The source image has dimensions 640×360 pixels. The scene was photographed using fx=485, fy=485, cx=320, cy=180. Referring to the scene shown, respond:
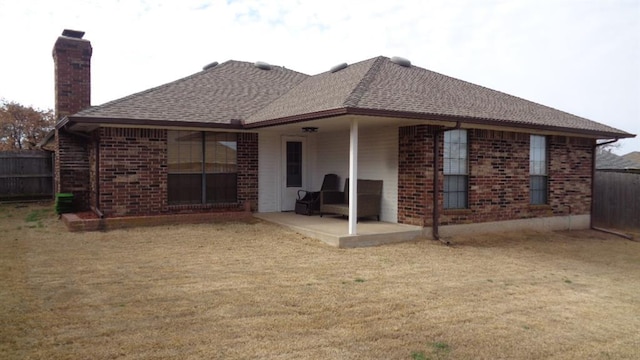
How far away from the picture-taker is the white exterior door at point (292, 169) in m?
12.9

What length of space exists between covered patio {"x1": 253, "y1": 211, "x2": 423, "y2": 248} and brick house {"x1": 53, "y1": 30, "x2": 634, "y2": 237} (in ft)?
1.66

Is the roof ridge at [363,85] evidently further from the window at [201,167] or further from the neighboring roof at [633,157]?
the neighboring roof at [633,157]

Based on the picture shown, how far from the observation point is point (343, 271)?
704cm

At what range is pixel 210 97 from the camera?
1268cm

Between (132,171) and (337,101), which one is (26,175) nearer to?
(132,171)

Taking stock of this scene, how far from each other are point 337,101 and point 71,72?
8165 millimetres

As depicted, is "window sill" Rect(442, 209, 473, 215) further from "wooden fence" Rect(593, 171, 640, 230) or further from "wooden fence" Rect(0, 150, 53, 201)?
"wooden fence" Rect(0, 150, 53, 201)

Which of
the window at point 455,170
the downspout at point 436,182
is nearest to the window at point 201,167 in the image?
the downspout at point 436,182

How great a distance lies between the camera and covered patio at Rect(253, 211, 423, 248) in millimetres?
8922

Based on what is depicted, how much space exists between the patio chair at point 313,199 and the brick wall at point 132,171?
3289 millimetres

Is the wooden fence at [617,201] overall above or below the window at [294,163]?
below

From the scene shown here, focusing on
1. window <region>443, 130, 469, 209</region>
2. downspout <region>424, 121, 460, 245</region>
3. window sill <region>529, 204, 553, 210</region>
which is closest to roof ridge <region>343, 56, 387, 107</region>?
downspout <region>424, 121, 460, 245</region>

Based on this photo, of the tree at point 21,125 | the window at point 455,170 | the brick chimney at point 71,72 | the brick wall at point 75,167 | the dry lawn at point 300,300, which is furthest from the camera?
the tree at point 21,125

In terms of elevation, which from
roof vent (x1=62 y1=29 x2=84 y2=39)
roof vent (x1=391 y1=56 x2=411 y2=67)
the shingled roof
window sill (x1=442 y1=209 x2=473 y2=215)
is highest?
roof vent (x1=62 y1=29 x2=84 y2=39)
